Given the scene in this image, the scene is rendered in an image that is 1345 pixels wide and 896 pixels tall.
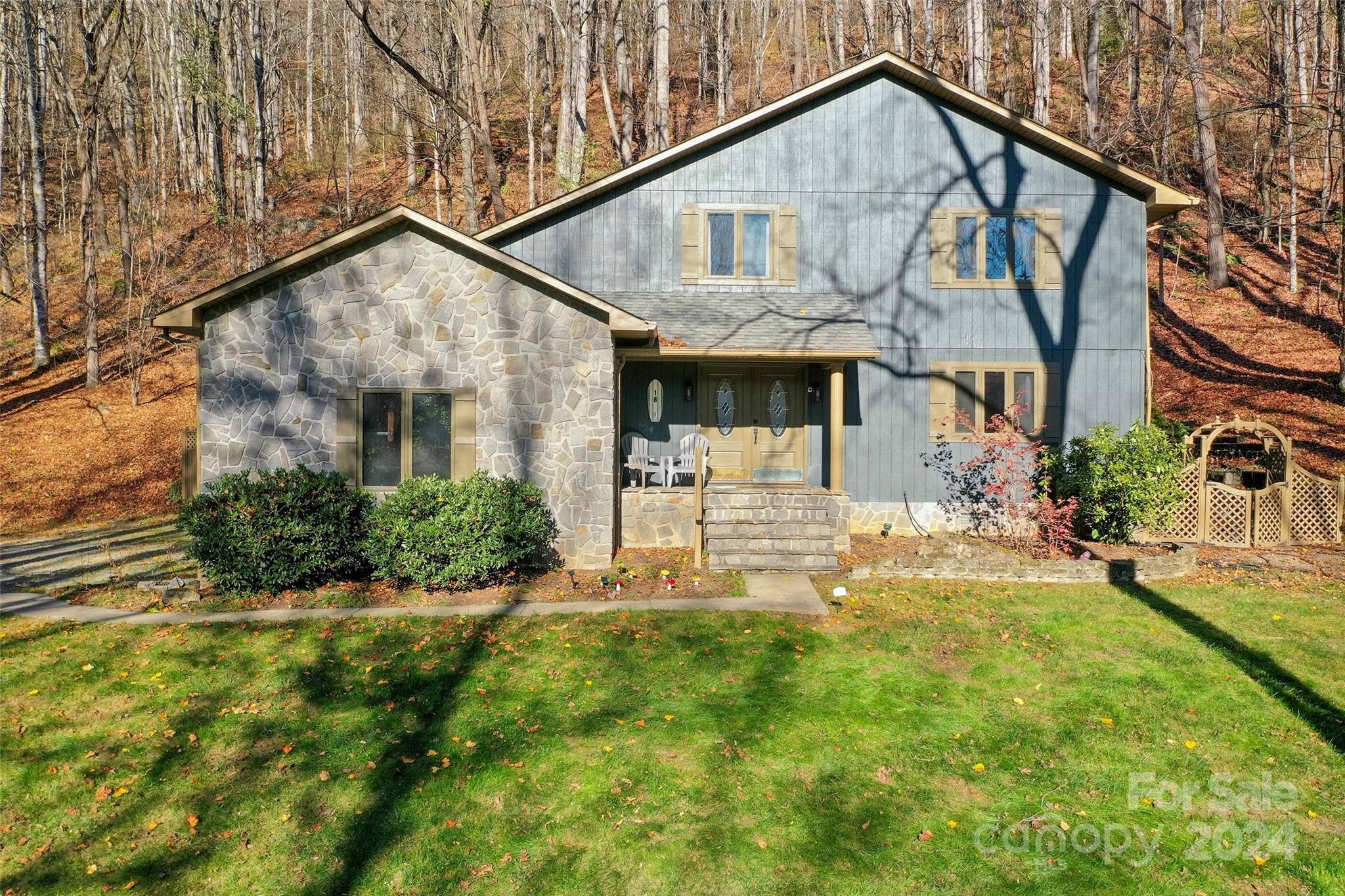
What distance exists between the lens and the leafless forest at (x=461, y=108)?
19141mm

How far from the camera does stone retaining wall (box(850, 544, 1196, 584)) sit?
8805mm

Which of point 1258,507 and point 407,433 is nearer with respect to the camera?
point 407,433

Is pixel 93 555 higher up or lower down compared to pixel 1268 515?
lower down

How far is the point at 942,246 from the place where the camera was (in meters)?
11.5

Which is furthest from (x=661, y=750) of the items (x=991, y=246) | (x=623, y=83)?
(x=623, y=83)

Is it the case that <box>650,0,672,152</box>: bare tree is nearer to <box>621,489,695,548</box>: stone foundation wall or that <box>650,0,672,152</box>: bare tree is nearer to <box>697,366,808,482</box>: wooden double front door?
<box>697,366,808,482</box>: wooden double front door

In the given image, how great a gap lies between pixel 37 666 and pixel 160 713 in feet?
→ 5.68

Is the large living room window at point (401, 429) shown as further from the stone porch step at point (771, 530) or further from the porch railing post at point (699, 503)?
the stone porch step at point (771, 530)

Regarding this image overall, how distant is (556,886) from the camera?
3672mm

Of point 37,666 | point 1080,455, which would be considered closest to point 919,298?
point 1080,455

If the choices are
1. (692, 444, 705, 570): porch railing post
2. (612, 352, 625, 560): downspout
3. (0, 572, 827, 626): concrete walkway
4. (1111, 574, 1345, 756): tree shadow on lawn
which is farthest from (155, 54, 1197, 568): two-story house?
(1111, 574, 1345, 756): tree shadow on lawn

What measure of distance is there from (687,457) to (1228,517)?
26.0 feet

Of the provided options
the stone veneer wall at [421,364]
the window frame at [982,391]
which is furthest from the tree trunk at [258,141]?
the window frame at [982,391]

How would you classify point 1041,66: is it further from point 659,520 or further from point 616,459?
point 616,459
